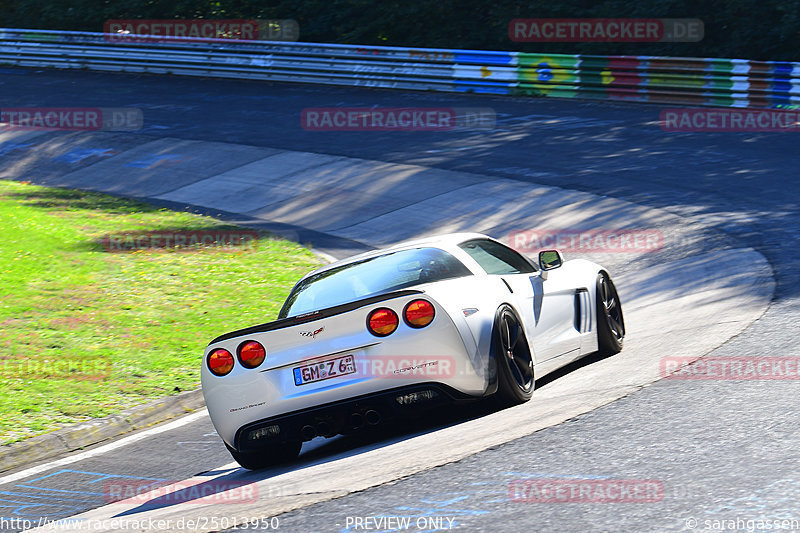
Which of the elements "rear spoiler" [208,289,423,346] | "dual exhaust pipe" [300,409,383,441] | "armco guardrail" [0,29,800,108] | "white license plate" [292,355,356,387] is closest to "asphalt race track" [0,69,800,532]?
"dual exhaust pipe" [300,409,383,441]

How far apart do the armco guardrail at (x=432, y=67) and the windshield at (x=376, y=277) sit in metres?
15.3

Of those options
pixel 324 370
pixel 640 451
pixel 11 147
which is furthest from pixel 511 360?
pixel 11 147

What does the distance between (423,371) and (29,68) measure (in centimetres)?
3120

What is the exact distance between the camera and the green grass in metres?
9.21

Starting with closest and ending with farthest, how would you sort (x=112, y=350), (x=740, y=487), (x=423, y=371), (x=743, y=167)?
(x=740, y=487)
(x=423, y=371)
(x=112, y=350)
(x=743, y=167)

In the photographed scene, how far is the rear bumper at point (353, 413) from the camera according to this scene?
6309mm

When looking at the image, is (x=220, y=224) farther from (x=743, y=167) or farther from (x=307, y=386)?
(x=307, y=386)

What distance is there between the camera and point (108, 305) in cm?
1220

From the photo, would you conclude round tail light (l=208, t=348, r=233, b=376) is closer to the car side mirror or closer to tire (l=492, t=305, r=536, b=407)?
tire (l=492, t=305, r=536, b=407)

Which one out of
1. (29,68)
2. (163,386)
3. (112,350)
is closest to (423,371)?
(163,386)

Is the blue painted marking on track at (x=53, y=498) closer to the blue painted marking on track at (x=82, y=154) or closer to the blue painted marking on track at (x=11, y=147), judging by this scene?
the blue painted marking on track at (x=82, y=154)

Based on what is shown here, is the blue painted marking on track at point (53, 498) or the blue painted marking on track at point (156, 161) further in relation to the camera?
the blue painted marking on track at point (156, 161)

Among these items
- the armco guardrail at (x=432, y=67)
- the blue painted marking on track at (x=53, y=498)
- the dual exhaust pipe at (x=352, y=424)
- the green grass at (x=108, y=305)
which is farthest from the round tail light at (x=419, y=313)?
the armco guardrail at (x=432, y=67)

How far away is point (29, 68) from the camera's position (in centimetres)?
3425
